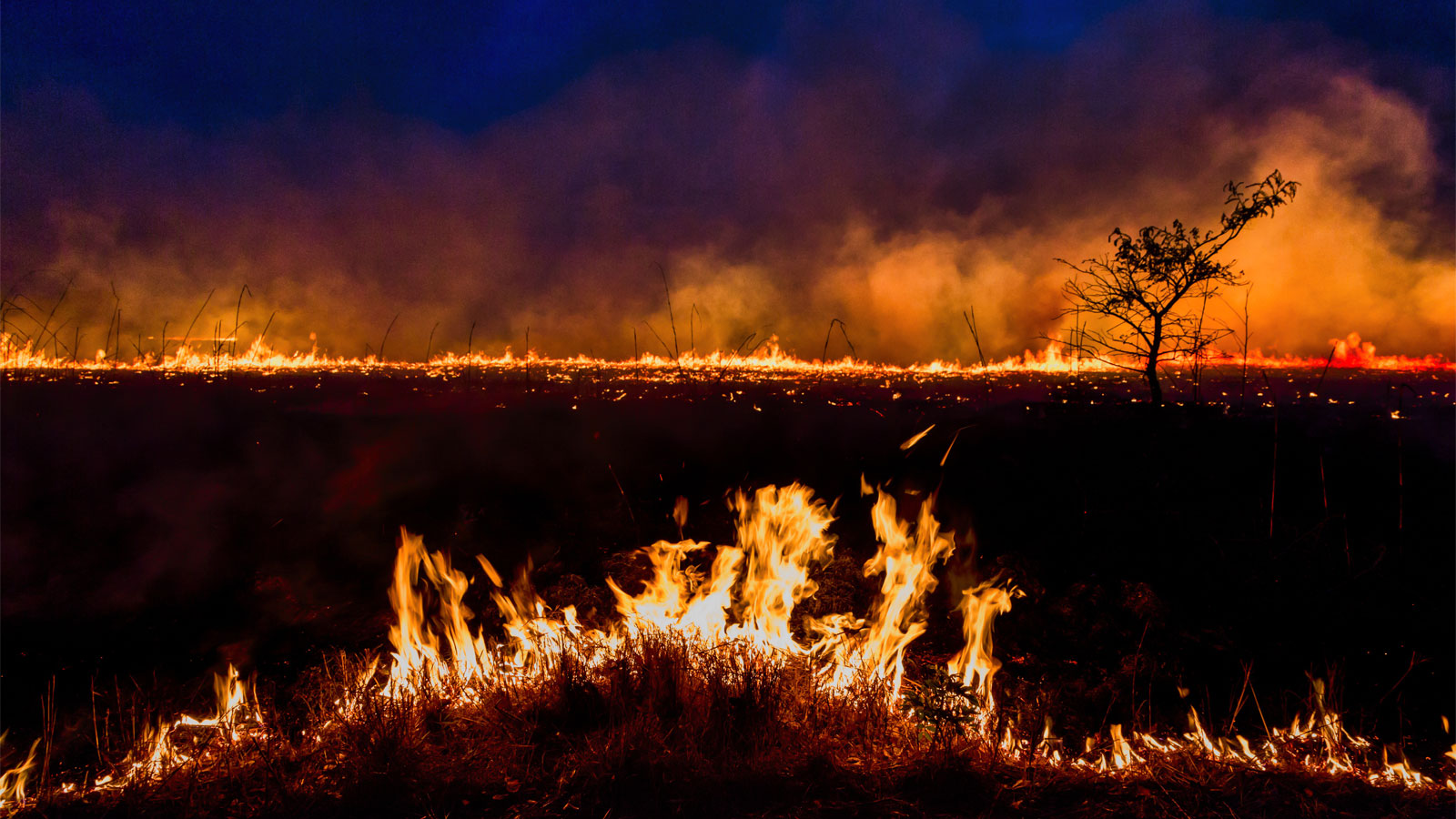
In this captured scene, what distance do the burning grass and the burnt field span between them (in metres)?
0.13

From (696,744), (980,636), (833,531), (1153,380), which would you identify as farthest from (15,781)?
(1153,380)

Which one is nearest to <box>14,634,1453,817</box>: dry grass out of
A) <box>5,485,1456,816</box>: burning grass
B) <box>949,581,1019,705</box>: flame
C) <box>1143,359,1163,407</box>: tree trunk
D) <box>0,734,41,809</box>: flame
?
<box>5,485,1456,816</box>: burning grass

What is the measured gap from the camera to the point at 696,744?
4234mm

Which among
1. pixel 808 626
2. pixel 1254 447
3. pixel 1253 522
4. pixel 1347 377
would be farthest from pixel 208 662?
pixel 1347 377

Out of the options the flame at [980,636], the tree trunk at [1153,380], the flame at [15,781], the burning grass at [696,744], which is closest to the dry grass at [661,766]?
the burning grass at [696,744]

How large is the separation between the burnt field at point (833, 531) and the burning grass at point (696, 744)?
132 millimetres

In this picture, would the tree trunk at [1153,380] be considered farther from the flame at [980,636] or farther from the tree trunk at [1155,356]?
the flame at [980,636]

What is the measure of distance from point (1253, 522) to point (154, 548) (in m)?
12.0

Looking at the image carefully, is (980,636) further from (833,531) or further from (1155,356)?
(1155,356)

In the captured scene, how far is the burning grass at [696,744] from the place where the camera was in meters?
3.79

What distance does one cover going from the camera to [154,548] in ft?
24.8

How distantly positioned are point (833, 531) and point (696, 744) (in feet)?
12.2

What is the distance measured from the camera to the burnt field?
5926mm

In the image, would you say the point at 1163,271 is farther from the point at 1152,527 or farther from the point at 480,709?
the point at 480,709
